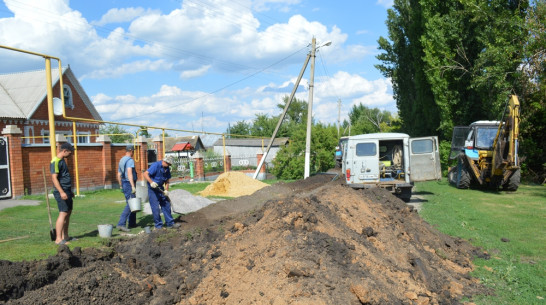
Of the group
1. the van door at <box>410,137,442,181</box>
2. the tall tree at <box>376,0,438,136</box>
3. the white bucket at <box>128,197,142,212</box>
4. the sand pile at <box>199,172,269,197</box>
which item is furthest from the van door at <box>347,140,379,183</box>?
the tall tree at <box>376,0,438,136</box>

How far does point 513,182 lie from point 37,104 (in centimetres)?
2627

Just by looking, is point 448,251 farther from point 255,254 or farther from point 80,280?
point 80,280

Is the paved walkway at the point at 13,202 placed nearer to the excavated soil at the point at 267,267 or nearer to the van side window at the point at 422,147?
the excavated soil at the point at 267,267

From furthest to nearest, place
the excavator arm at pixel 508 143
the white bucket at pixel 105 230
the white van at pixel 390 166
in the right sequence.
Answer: the excavator arm at pixel 508 143 → the white van at pixel 390 166 → the white bucket at pixel 105 230

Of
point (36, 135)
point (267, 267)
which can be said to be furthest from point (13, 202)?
point (36, 135)

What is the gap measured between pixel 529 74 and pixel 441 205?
1042 centimetres

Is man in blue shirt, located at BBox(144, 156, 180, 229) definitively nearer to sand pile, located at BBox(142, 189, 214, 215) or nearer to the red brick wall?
sand pile, located at BBox(142, 189, 214, 215)

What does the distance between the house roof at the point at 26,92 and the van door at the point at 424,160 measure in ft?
74.3

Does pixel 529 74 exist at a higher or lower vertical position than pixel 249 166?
higher

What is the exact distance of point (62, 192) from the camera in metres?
7.01

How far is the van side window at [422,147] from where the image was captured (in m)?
14.6

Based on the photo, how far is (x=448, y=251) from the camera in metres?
7.79

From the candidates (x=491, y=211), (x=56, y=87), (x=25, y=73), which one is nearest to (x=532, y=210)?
(x=491, y=211)

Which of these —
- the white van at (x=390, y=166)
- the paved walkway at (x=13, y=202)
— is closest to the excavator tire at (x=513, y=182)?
the white van at (x=390, y=166)
